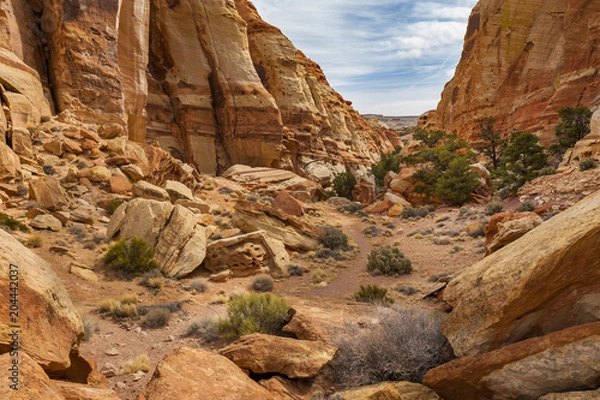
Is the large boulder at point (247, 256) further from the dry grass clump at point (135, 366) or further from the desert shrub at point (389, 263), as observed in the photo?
the dry grass clump at point (135, 366)

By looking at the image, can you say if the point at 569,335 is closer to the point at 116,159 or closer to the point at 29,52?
the point at 116,159

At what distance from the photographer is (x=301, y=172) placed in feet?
142

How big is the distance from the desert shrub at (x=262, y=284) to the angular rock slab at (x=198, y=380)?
22.1 feet

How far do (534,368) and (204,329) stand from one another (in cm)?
563

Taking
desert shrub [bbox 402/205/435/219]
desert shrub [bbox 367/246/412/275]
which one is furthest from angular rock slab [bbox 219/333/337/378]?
desert shrub [bbox 402/205/435/219]

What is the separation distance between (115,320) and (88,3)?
Result: 79.5ft

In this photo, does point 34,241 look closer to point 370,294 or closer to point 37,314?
point 37,314

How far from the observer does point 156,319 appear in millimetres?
7172

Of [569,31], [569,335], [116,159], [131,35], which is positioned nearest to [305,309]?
[569,335]

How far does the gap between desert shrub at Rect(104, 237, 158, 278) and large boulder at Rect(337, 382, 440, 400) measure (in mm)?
8839

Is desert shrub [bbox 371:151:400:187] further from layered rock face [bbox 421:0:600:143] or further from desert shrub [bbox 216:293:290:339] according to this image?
desert shrub [bbox 216:293:290:339]

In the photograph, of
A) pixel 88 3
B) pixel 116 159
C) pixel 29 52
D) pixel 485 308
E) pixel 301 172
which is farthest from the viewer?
pixel 301 172

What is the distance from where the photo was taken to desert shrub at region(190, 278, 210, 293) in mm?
10297

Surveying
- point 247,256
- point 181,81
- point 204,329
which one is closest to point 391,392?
point 204,329
